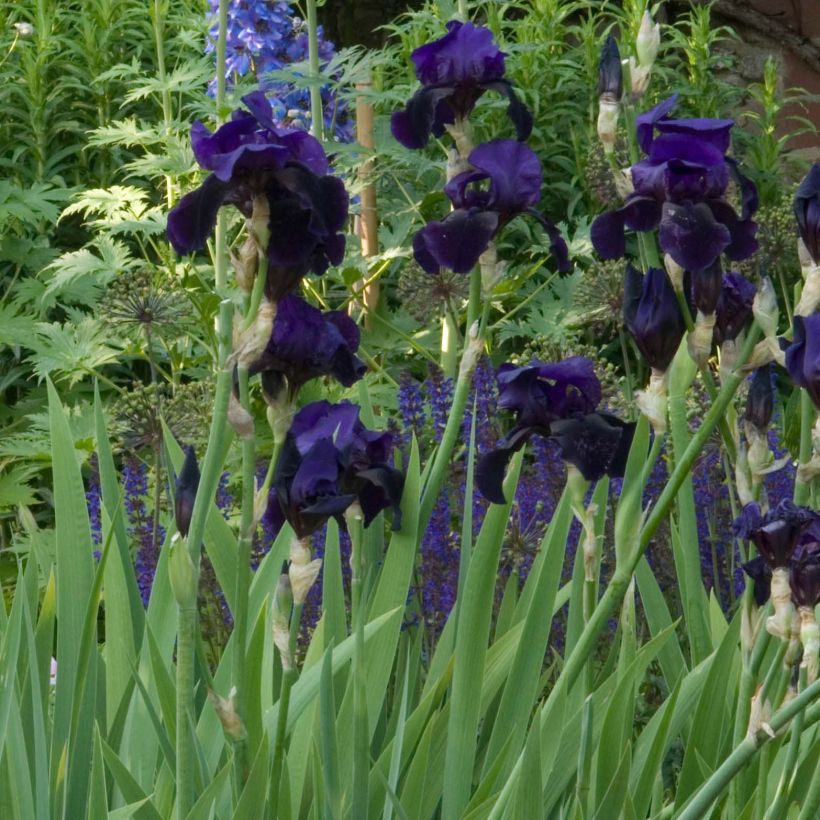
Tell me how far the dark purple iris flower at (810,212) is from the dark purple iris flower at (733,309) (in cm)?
12

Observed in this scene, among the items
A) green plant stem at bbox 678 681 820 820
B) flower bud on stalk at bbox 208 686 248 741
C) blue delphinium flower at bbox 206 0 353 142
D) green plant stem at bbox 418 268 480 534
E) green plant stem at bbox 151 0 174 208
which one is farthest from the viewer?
green plant stem at bbox 151 0 174 208

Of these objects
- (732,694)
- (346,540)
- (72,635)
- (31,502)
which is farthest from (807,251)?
(31,502)

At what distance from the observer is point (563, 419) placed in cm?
118

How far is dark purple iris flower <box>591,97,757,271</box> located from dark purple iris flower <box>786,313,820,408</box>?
12cm

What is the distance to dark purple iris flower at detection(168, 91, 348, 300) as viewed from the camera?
97 centimetres

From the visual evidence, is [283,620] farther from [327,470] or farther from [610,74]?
[610,74]

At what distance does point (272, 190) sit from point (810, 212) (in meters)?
0.46

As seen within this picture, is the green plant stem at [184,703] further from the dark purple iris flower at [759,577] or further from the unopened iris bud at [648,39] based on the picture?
the unopened iris bud at [648,39]

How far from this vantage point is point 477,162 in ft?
4.03

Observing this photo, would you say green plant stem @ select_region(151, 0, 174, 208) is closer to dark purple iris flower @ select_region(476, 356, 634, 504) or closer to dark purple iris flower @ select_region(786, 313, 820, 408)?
dark purple iris flower @ select_region(476, 356, 634, 504)

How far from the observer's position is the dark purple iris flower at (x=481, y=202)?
1.22 metres

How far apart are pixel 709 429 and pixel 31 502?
8.51 feet

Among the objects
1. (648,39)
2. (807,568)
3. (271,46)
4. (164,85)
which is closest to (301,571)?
(807,568)

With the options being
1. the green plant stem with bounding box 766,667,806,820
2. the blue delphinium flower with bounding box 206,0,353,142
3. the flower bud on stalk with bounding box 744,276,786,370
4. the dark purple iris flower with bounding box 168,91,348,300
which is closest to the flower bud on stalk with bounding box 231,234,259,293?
the dark purple iris flower with bounding box 168,91,348,300
